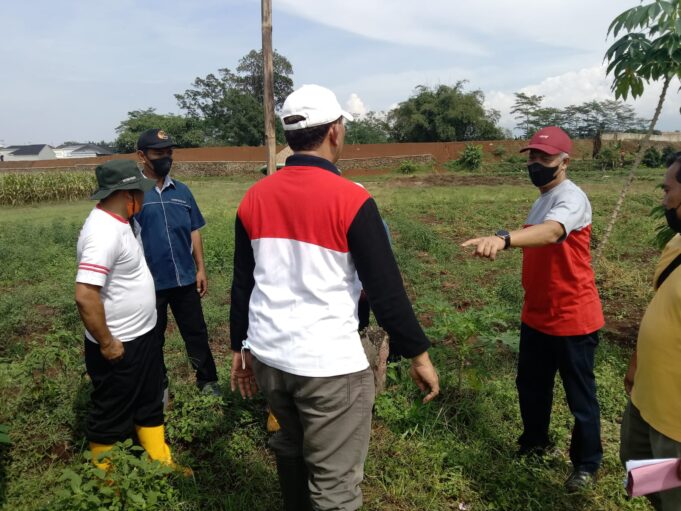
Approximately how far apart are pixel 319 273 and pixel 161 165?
228 centimetres

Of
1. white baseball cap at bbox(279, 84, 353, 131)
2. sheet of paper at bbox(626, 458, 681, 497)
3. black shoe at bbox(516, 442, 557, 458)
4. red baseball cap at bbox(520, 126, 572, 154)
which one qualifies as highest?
white baseball cap at bbox(279, 84, 353, 131)

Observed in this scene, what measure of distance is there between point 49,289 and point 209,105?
4534 centimetres

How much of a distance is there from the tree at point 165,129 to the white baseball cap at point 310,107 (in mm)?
41179

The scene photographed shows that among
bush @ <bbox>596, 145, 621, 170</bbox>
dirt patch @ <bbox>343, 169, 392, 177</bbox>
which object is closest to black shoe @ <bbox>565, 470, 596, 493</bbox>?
dirt patch @ <bbox>343, 169, 392, 177</bbox>

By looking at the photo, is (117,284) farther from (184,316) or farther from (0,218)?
(0,218)

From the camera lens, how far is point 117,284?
100 inches

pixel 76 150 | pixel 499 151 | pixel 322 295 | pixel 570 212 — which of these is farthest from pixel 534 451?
pixel 76 150

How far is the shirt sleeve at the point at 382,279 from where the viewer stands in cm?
173

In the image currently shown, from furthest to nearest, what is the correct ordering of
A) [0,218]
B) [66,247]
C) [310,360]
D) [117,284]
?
[0,218] → [66,247] → [117,284] → [310,360]

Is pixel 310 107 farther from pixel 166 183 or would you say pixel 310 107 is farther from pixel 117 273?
pixel 166 183

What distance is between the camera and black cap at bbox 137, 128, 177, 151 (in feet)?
11.3

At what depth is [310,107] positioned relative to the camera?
69.5 inches

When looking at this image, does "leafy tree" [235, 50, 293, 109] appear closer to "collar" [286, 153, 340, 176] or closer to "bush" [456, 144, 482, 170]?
"bush" [456, 144, 482, 170]

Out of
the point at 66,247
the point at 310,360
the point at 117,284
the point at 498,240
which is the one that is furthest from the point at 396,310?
the point at 66,247
